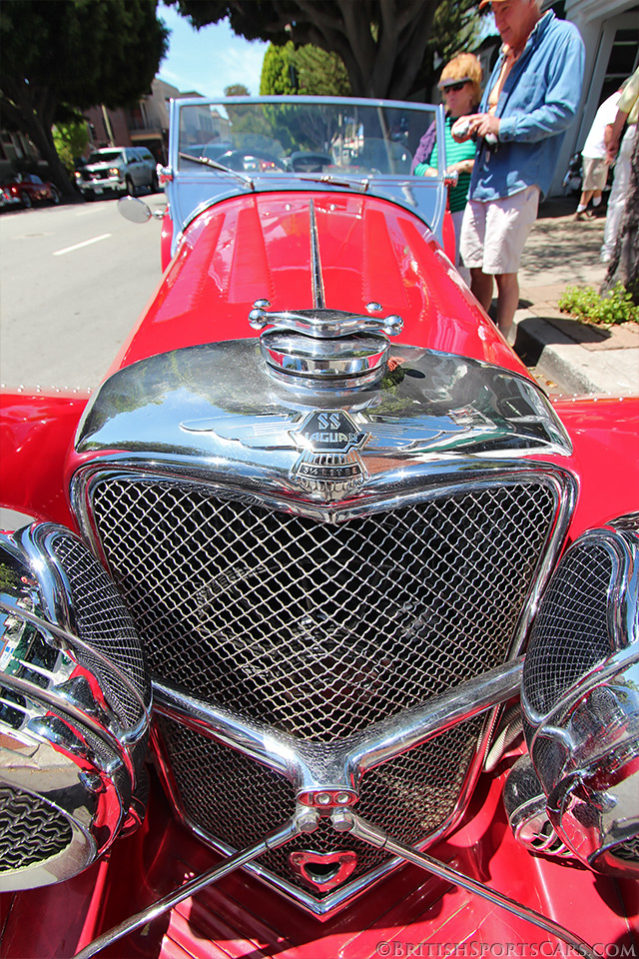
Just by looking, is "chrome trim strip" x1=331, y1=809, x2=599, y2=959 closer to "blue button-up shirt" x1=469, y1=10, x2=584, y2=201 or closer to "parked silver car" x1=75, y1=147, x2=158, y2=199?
"blue button-up shirt" x1=469, y1=10, x2=584, y2=201

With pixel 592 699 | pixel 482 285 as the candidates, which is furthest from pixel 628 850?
pixel 482 285

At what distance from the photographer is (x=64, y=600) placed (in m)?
1.05

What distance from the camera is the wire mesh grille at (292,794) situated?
4.28ft

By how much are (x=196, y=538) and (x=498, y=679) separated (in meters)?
0.73

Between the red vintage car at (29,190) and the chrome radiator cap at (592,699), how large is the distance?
2403cm

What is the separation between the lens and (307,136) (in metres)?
2.88

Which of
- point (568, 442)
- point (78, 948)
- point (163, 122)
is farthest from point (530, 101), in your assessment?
point (163, 122)

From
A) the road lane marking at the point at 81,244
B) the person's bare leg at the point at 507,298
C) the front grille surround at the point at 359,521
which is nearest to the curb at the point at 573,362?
the person's bare leg at the point at 507,298

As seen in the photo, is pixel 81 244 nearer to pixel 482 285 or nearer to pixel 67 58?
pixel 482 285

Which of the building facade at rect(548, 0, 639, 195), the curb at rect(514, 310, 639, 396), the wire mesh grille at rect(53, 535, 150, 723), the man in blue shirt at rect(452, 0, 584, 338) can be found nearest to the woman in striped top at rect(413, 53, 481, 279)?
the man in blue shirt at rect(452, 0, 584, 338)

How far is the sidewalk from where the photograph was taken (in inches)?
148

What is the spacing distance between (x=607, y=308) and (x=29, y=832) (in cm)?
496

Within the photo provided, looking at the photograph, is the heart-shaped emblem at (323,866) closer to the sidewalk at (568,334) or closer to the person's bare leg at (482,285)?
the sidewalk at (568,334)

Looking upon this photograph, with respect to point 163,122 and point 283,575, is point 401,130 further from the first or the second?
point 163,122
